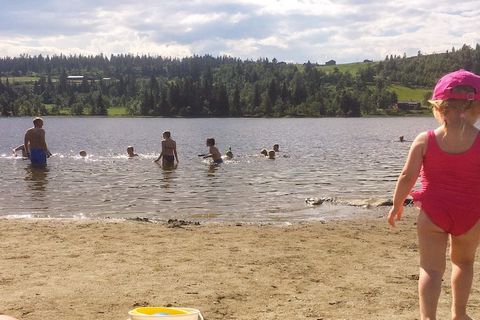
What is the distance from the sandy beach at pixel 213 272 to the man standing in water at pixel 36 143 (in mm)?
12573

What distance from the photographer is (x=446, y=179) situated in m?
4.69

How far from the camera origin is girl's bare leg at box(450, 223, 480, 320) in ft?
15.9

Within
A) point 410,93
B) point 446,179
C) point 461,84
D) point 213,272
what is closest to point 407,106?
point 410,93

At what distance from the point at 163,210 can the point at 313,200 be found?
468cm

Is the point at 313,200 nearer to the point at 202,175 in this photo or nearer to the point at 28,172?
the point at 202,175

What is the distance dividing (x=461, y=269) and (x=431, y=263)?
37 cm

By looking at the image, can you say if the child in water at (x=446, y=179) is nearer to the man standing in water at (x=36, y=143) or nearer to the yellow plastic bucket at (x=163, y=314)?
the yellow plastic bucket at (x=163, y=314)

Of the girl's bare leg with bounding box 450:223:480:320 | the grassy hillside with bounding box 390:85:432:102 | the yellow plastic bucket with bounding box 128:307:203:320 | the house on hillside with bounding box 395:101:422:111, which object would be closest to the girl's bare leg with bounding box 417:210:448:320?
the girl's bare leg with bounding box 450:223:480:320

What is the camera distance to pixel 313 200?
16.3 m

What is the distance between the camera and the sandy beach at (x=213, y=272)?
5934 millimetres

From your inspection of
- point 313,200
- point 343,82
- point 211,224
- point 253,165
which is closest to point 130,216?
A: point 211,224

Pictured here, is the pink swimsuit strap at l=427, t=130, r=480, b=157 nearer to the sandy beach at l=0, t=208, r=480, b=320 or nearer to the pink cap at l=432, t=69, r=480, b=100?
the pink cap at l=432, t=69, r=480, b=100

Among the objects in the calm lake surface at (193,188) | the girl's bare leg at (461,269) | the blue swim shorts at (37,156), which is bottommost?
the calm lake surface at (193,188)

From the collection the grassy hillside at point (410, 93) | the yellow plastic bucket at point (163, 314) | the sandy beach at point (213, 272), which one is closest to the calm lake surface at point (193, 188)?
the sandy beach at point (213, 272)
